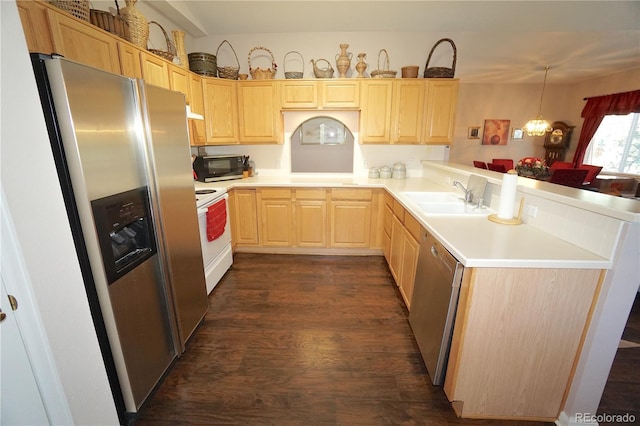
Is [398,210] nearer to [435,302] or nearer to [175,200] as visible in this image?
[435,302]

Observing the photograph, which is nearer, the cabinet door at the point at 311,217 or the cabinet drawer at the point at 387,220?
the cabinet drawer at the point at 387,220

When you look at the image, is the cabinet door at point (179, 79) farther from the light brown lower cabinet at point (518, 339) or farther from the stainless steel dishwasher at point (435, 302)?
the light brown lower cabinet at point (518, 339)

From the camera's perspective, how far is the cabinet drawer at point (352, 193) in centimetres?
315

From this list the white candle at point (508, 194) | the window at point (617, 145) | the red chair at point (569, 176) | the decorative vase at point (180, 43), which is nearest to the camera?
the white candle at point (508, 194)

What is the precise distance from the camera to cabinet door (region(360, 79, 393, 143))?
123 inches

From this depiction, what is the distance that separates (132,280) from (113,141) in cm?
68

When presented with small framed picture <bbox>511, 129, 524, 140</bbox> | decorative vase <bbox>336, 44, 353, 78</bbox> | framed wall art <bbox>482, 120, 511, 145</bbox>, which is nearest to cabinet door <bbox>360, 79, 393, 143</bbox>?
decorative vase <bbox>336, 44, 353, 78</bbox>

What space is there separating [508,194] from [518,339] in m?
0.83

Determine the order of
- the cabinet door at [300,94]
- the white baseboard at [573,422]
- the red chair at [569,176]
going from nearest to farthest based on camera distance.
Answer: the white baseboard at [573,422], the cabinet door at [300,94], the red chair at [569,176]

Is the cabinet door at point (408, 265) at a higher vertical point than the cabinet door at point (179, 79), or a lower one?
lower

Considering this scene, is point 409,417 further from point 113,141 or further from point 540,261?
point 113,141

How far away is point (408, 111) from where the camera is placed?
3172mm

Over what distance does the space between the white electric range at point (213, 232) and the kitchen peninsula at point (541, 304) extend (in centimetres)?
193

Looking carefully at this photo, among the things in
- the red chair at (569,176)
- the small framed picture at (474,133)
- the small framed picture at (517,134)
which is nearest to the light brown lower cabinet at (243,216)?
the red chair at (569,176)
